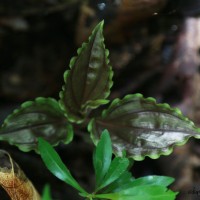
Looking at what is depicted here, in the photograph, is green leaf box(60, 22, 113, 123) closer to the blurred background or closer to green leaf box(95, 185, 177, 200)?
green leaf box(95, 185, 177, 200)

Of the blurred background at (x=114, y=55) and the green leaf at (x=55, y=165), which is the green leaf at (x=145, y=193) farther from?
the blurred background at (x=114, y=55)

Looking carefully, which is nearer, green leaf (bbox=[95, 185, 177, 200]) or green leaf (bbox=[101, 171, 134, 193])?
green leaf (bbox=[95, 185, 177, 200])

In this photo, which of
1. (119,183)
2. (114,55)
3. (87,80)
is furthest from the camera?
(114,55)

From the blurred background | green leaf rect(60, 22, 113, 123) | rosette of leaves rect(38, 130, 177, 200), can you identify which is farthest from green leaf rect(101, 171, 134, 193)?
the blurred background

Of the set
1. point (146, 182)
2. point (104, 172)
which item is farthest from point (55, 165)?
point (146, 182)

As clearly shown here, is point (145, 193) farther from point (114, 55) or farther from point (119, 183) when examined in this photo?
point (114, 55)
